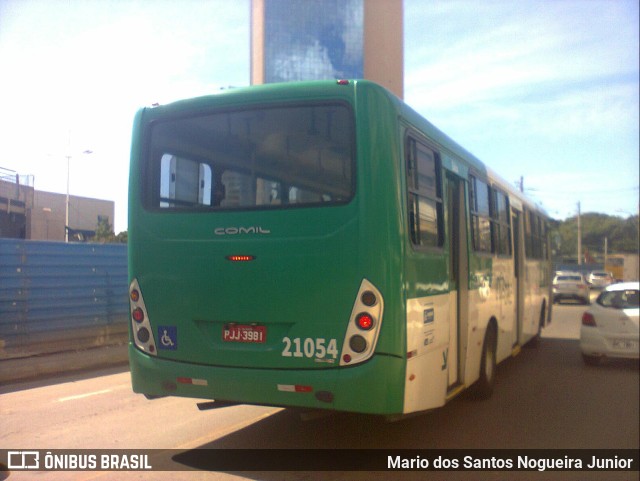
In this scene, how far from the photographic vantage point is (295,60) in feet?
333

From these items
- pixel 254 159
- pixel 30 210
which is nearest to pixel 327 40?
pixel 30 210

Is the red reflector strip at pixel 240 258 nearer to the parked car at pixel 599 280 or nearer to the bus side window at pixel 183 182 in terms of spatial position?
the bus side window at pixel 183 182

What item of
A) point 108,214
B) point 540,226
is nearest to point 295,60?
point 108,214

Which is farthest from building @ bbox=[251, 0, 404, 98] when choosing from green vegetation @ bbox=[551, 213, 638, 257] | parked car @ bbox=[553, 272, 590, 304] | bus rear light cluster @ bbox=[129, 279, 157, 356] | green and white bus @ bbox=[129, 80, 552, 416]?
bus rear light cluster @ bbox=[129, 279, 157, 356]

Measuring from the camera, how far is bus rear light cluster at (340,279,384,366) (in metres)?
5.07

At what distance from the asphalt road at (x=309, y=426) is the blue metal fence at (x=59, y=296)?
8.05ft

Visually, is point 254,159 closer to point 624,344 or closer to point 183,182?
point 183,182

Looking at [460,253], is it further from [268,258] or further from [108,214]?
[108,214]

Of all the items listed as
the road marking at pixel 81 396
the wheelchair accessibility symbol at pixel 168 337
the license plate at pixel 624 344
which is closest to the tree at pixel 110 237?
the road marking at pixel 81 396

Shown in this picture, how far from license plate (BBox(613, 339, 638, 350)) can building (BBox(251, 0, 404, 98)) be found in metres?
91.4

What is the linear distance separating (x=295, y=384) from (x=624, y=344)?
25.8ft

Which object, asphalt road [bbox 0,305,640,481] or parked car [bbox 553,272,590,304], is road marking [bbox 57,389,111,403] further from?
parked car [bbox 553,272,590,304]

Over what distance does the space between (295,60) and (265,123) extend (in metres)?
99.9

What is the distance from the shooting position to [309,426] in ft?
23.0
